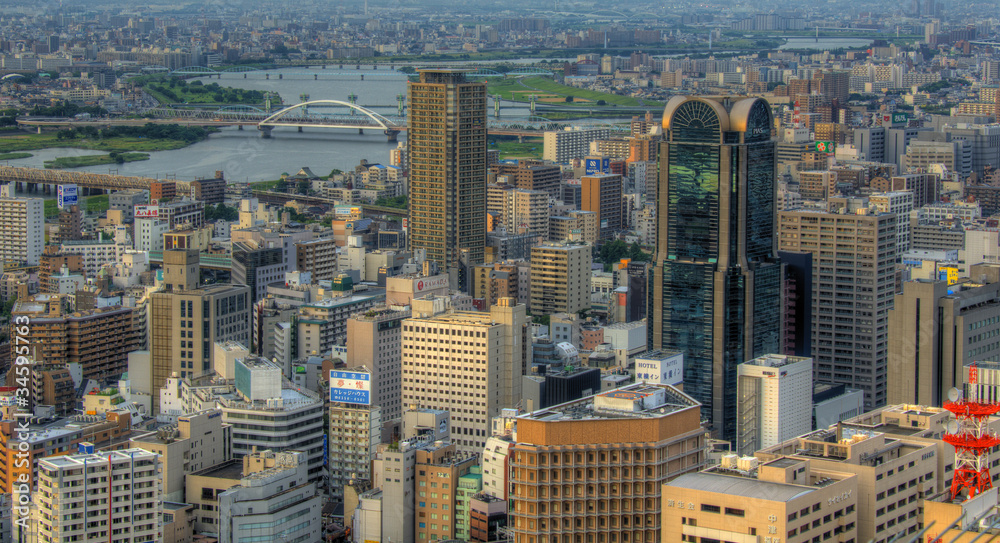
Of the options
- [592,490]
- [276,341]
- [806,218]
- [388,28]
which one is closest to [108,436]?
[276,341]

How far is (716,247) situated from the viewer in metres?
21.5

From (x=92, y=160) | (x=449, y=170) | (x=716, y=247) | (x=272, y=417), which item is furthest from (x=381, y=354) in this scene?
(x=92, y=160)

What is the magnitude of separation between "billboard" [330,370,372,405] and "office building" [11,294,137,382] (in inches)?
258

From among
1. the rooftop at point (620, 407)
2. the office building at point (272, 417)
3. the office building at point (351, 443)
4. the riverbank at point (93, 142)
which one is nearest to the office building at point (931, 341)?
the office building at point (351, 443)

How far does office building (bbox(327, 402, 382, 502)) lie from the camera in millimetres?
17969

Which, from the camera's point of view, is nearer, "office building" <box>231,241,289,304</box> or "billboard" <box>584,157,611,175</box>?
"office building" <box>231,241,289,304</box>

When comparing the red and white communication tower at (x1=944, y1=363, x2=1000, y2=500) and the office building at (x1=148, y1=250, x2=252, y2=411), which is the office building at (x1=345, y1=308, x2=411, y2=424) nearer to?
the office building at (x1=148, y1=250, x2=252, y2=411)

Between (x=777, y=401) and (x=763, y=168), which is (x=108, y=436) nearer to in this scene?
(x=777, y=401)

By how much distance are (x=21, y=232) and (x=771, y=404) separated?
21085 millimetres

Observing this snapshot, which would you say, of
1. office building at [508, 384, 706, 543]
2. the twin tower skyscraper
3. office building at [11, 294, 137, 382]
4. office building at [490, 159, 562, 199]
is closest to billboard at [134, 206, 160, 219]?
office building at [11, 294, 137, 382]

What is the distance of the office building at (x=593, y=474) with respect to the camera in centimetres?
1214

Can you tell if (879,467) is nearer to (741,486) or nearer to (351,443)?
(741,486)

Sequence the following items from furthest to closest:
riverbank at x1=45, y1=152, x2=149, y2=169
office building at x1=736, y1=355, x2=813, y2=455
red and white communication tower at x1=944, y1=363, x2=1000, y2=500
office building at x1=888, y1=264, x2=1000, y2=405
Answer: riverbank at x1=45, y1=152, x2=149, y2=169, office building at x1=736, y1=355, x2=813, y2=455, office building at x1=888, y1=264, x2=1000, y2=405, red and white communication tower at x1=944, y1=363, x2=1000, y2=500

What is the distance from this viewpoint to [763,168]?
21891 millimetres
